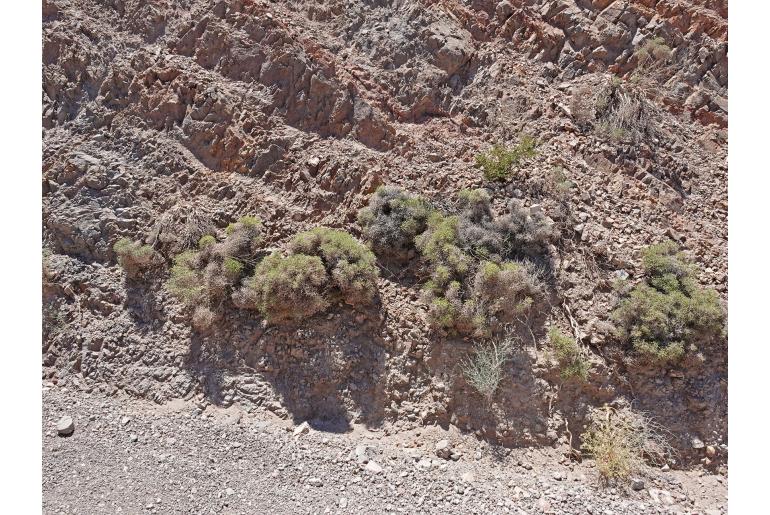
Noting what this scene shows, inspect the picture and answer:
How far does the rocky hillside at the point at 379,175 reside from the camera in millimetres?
5086

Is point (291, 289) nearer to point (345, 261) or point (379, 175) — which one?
point (345, 261)

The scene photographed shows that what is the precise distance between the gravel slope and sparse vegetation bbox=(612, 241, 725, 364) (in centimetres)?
142

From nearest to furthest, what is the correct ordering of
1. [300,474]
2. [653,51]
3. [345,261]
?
[300,474] < [345,261] < [653,51]

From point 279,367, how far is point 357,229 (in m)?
2.10

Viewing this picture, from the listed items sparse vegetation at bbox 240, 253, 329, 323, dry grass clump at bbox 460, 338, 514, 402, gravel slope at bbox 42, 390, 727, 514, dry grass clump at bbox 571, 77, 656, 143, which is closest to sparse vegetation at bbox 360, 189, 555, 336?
dry grass clump at bbox 460, 338, 514, 402

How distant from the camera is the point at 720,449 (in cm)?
480

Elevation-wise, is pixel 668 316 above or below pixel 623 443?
above

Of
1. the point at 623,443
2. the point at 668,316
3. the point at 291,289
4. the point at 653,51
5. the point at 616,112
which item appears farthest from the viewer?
the point at 653,51

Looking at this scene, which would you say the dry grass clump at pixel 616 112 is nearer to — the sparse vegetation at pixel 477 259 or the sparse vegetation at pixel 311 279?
the sparse vegetation at pixel 477 259

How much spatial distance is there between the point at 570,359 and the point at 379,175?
347 cm

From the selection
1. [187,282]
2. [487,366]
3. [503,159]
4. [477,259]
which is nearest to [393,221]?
[477,259]

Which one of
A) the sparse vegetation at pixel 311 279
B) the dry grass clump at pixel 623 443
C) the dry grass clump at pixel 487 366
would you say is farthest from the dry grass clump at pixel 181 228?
the dry grass clump at pixel 623 443

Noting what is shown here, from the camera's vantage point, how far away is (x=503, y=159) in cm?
593

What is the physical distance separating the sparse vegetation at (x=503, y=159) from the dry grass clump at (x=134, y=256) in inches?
191
